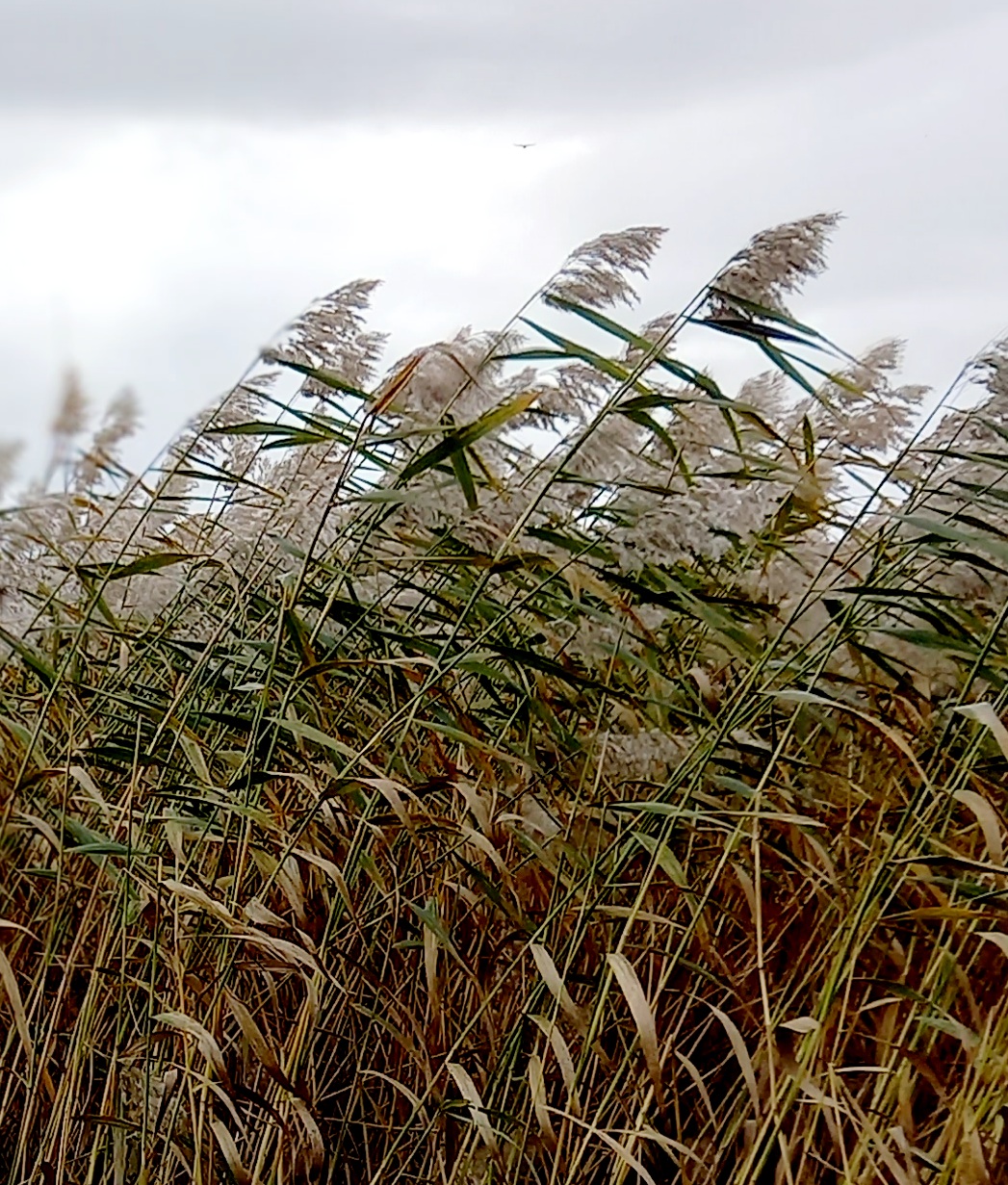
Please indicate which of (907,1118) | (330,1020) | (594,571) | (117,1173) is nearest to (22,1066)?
(117,1173)

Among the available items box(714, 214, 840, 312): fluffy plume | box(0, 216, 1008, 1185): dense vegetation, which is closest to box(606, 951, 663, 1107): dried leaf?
box(0, 216, 1008, 1185): dense vegetation

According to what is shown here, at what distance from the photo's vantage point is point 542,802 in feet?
4.53

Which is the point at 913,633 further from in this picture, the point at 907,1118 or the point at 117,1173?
the point at 117,1173

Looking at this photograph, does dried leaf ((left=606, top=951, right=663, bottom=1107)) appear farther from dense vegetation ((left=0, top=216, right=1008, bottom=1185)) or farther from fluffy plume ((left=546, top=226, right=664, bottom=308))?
fluffy plume ((left=546, top=226, right=664, bottom=308))

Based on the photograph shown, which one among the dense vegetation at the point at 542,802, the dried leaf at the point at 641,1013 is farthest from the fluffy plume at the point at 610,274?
the dried leaf at the point at 641,1013

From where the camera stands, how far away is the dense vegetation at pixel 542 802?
1145 mm

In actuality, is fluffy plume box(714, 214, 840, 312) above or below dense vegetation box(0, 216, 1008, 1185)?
above

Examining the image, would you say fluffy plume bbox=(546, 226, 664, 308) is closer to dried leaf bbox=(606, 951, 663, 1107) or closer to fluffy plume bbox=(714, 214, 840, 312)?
fluffy plume bbox=(714, 214, 840, 312)

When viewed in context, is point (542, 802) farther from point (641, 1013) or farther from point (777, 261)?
point (777, 261)

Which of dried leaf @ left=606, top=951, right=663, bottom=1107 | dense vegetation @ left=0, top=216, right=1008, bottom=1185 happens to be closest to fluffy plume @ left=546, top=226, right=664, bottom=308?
dense vegetation @ left=0, top=216, right=1008, bottom=1185

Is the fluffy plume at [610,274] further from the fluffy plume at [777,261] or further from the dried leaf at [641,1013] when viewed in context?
the dried leaf at [641,1013]

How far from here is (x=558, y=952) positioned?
1240mm

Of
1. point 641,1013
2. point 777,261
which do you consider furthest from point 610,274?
point 641,1013

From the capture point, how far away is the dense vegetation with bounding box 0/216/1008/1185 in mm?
1145
